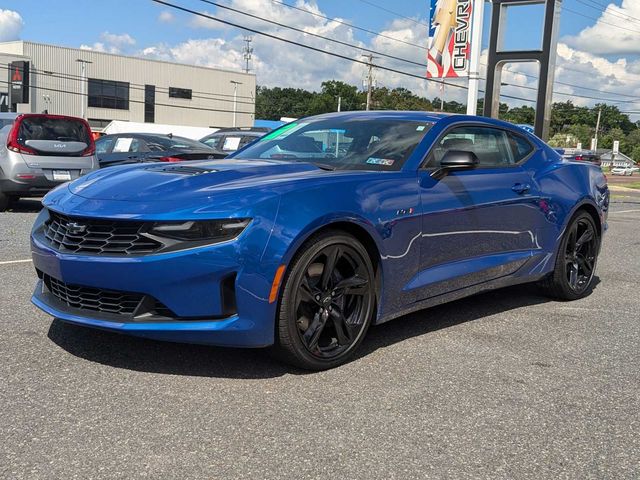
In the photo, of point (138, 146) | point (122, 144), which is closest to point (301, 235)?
point (138, 146)

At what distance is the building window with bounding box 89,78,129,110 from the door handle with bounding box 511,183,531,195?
6827 centimetres

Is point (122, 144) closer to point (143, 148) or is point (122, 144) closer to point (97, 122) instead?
point (143, 148)

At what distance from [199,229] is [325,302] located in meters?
0.82

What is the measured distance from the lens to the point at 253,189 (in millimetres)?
3482

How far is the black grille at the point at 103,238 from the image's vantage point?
331cm

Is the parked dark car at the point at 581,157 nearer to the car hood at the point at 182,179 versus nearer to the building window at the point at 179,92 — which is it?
the car hood at the point at 182,179

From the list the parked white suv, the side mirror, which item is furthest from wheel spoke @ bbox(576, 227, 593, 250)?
the parked white suv

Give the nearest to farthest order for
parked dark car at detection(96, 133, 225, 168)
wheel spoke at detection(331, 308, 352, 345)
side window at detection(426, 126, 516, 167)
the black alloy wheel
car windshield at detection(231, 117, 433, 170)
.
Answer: wheel spoke at detection(331, 308, 352, 345), car windshield at detection(231, 117, 433, 170), side window at detection(426, 126, 516, 167), the black alloy wheel, parked dark car at detection(96, 133, 225, 168)

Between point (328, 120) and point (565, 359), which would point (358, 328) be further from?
point (328, 120)

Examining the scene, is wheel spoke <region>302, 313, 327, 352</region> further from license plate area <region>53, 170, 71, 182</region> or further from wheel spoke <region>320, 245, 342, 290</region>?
license plate area <region>53, 170, 71, 182</region>

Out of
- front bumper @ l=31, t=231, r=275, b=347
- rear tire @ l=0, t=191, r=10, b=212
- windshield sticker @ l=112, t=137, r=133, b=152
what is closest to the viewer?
front bumper @ l=31, t=231, r=275, b=347

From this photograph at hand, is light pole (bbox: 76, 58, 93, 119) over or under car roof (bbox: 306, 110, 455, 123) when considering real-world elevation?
over

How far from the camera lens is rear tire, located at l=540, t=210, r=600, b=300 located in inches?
219

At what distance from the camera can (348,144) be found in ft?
15.0
